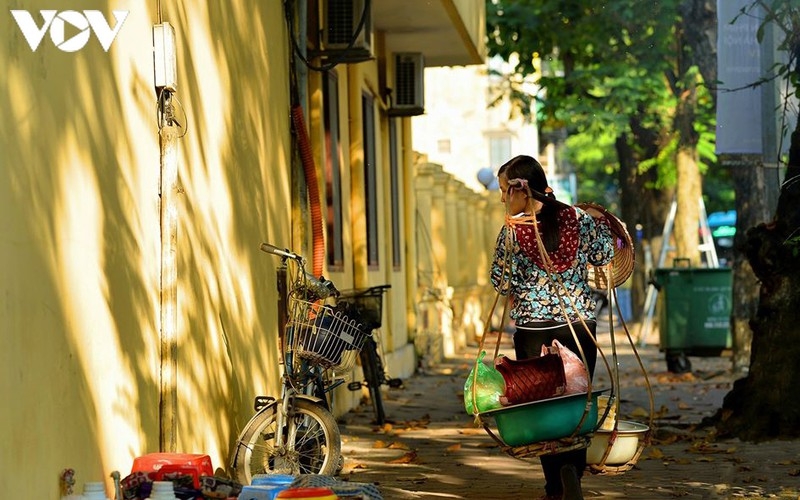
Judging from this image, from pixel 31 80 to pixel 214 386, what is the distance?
10.7 feet

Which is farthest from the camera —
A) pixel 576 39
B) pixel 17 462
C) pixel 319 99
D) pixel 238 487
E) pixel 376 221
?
pixel 576 39

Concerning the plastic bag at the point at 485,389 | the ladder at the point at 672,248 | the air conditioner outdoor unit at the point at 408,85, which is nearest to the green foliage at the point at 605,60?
the ladder at the point at 672,248

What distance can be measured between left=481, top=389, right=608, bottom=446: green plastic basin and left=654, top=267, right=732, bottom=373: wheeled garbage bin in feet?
42.8

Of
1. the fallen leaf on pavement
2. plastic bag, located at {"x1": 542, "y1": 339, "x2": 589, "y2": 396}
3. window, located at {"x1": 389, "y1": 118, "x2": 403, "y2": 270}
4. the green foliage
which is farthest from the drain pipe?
the green foliage

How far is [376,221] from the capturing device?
17516 millimetres

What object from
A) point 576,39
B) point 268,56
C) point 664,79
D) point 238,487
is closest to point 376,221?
point 268,56

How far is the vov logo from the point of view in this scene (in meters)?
5.50

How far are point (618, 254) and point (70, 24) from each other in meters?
3.28

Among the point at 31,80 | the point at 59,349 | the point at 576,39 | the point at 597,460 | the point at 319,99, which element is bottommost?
the point at 597,460

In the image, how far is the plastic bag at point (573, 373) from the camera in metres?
A: 7.14

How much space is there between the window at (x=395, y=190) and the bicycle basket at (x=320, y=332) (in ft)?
35.0

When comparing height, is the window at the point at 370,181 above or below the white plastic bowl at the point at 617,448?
above

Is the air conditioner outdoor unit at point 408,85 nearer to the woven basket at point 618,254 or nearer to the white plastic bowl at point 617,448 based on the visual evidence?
the woven basket at point 618,254

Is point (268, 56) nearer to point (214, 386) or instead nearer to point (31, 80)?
point (214, 386)
